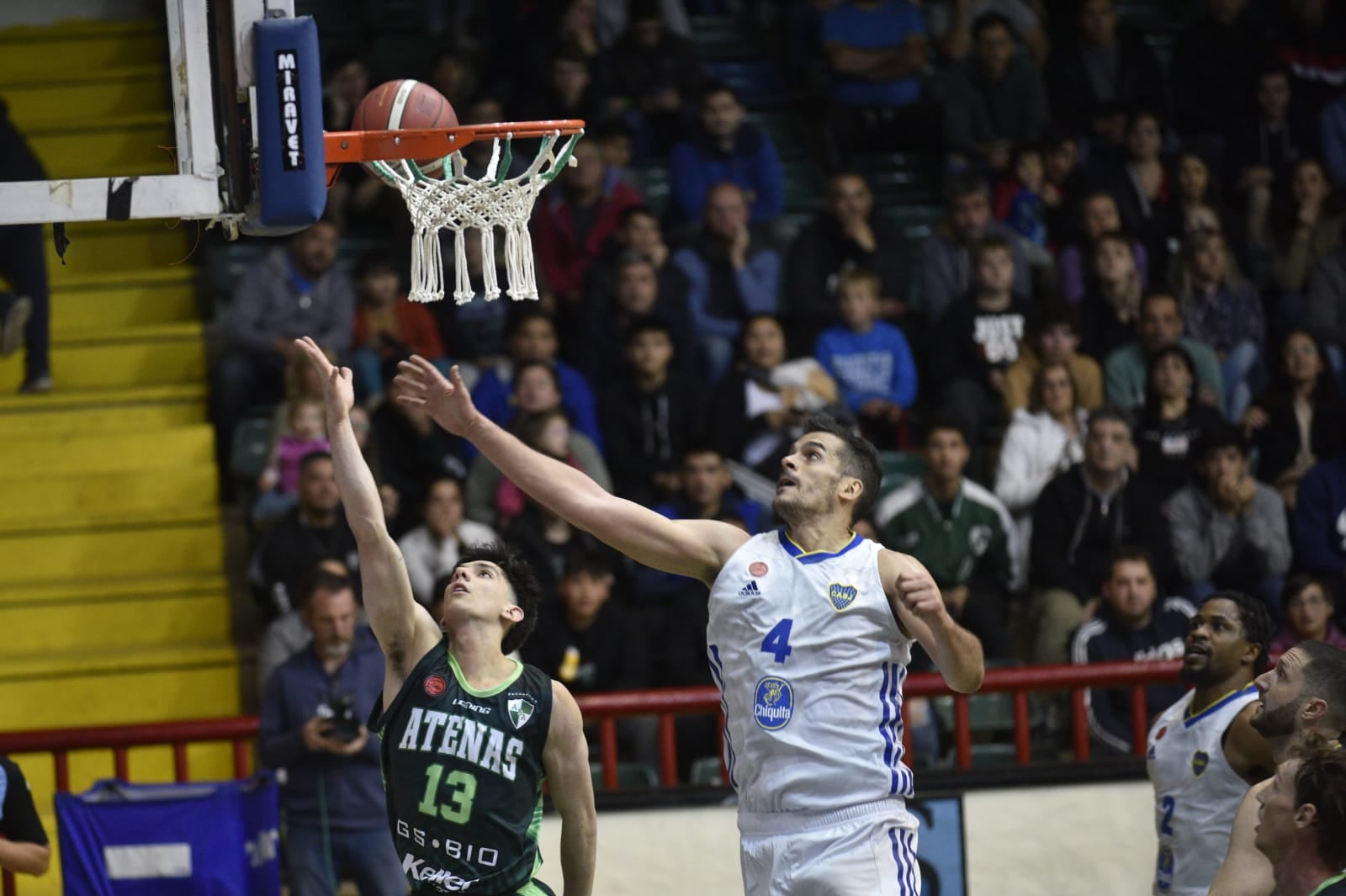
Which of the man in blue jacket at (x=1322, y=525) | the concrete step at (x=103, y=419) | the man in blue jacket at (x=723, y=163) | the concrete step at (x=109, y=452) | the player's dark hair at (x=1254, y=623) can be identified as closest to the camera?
the player's dark hair at (x=1254, y=623)

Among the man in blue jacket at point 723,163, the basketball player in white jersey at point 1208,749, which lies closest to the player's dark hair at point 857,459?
the basketball player in white jersey at point 1208,749

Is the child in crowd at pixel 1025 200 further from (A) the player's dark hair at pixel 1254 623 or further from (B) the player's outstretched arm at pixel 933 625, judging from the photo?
(B) the player's outstretched arm at pixel 933 625

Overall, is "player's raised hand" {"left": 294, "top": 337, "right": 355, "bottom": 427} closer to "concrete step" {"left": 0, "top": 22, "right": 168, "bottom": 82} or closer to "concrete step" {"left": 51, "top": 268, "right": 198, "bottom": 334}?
"concrete step" {"left": 51, "top": 268, "right": 198, "bottom": 334}

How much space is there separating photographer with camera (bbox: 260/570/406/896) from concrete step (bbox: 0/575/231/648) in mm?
2545

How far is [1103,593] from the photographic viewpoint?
910 cm

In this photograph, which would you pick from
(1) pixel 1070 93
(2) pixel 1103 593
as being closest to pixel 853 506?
(2) pixel 1103 593

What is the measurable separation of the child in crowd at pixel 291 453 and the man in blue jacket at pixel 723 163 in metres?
2.86

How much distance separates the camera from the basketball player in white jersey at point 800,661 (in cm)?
544

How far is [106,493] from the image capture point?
10.5 metres

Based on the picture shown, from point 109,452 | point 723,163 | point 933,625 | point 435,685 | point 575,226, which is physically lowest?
point 435,685

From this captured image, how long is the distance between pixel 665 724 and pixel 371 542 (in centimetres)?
262

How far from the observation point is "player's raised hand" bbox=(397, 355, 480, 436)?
553cm

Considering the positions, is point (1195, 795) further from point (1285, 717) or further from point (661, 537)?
point (661, 537)

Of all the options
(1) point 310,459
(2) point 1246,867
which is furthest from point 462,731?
(1) point 310,459
